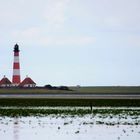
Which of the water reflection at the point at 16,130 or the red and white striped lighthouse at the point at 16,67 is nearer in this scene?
the water reflection at the point at 16,130

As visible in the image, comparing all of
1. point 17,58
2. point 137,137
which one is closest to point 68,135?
point 137,137

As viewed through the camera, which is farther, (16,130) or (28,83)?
(28,83)

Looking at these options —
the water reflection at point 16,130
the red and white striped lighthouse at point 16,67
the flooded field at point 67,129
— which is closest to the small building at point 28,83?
the red and white striped lighthouse at point 16,67

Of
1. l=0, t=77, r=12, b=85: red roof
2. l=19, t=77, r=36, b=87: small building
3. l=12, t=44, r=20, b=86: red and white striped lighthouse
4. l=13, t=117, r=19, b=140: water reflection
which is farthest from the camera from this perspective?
l=0, t=77, r=12, b=85: red roof

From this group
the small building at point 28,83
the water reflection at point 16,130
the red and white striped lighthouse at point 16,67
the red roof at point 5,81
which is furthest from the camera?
the red roof at point 5,81

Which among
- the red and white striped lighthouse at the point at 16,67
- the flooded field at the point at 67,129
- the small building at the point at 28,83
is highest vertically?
the red and white striped lighthouse at the point at 16,67

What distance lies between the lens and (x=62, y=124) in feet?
136

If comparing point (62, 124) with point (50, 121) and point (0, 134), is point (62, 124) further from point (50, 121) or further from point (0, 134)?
point (0, 134)

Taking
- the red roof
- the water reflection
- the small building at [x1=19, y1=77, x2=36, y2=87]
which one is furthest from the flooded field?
the red roof

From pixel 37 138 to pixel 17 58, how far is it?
104 metres

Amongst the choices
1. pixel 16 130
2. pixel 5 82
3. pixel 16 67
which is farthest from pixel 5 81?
pixel 16 130

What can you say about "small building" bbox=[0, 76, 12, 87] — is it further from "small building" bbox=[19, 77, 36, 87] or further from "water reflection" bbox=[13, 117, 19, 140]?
"water reflection" bbox=[13, 117, 19, 140]

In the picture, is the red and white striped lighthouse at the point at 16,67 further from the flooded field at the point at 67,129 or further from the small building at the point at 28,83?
the flooded field at the point at 67,129

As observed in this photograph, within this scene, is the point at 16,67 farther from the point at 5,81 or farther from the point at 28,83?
the point at 5,81
